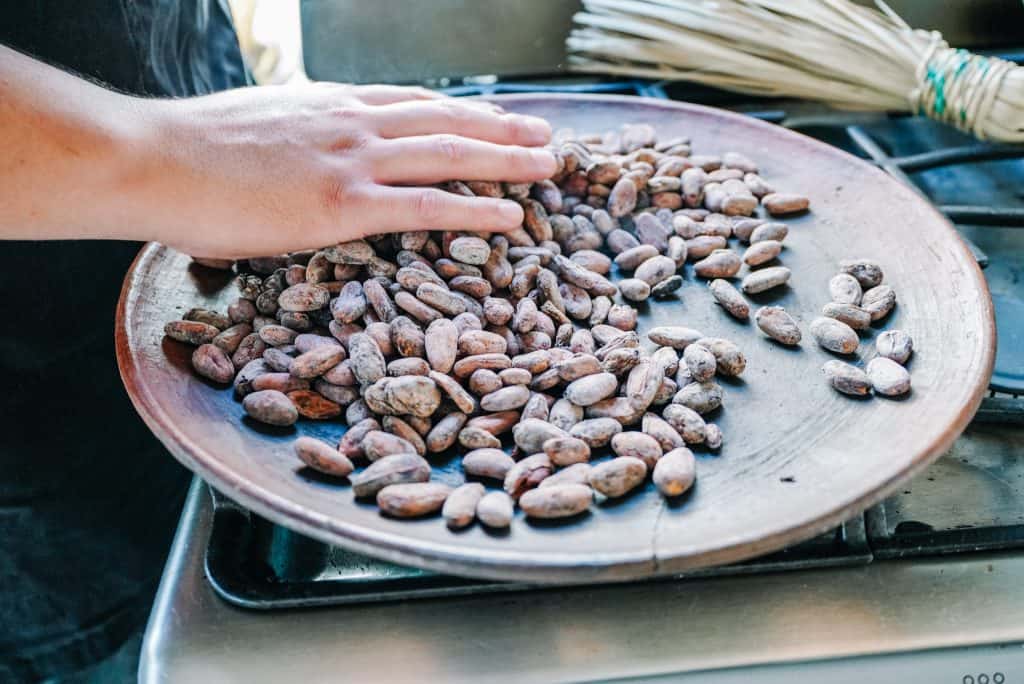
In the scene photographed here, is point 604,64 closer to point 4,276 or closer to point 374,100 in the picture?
point 374,100

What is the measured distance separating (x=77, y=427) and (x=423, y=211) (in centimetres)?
44

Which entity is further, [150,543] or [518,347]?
[150,543]

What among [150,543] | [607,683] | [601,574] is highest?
[601,574]

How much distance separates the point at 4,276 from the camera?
2.51ft

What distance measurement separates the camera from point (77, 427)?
0.85 metres

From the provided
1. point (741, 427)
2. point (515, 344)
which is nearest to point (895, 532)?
point (741, 427)

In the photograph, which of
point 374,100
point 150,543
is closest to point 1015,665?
point 374,100

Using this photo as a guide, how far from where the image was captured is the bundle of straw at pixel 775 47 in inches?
40.5

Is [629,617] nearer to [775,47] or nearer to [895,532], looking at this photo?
[895,532]

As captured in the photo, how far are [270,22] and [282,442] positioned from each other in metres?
0.74

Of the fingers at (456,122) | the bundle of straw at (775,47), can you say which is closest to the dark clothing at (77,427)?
the fingers at (456,122)

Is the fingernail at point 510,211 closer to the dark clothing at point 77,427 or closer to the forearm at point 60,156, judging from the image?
the forearm at point 60,156

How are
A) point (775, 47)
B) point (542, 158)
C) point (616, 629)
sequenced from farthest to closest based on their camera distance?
point (775, 47) → point (542, 158) → point (616, 629)

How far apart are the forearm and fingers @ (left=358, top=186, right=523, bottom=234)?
170 mm
